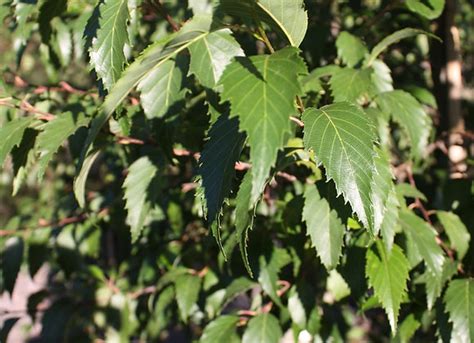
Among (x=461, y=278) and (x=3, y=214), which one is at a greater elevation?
(x=461, y=278)

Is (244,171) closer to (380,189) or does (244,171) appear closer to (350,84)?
(350,84)

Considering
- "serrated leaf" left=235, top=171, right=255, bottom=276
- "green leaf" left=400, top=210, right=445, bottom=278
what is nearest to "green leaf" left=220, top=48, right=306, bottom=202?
"serrated leaf" left=235, top=171, right=255, bottom=276

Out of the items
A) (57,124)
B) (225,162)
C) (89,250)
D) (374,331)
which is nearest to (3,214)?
(374,331)

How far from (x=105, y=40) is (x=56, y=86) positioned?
835 mm

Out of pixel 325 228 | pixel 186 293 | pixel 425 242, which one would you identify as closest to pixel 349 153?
pixel 325 228

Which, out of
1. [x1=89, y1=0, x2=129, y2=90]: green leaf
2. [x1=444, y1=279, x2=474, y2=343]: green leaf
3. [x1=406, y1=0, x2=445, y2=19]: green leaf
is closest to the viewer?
[x1=89, y1=0, x2=129, y2=90]: green leaf

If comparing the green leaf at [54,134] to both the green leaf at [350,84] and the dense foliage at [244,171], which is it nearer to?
the dense foliage at [244,171]

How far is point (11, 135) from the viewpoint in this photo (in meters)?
1.14

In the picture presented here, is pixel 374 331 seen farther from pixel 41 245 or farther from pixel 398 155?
pixel 41 245

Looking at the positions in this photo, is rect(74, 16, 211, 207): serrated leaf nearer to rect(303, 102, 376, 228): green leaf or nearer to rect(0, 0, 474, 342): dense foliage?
rect(0, 0, 474, 342): dense foliage

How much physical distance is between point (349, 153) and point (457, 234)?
676 mm

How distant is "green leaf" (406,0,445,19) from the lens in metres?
1.35

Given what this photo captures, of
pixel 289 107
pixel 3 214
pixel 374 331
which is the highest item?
pixel 289 107

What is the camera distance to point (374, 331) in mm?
3357
